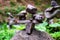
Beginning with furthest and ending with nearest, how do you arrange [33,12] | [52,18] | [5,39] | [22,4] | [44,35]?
[22,4]
[52,18]
[5,39]
[44,35]
[33,12]

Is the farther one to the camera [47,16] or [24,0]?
[24,0]

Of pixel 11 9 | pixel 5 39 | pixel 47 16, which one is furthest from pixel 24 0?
pixel 5 39

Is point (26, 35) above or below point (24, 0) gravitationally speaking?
above

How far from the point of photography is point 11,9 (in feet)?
38.9

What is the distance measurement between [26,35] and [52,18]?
3249mm

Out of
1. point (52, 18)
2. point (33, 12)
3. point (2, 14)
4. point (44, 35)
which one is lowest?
point (2, 14)

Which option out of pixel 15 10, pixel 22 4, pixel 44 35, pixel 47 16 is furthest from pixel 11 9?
pixel 44 35

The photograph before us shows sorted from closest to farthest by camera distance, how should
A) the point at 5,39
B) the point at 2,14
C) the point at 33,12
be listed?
1. the point at 33,12
2. the point at 5,39
3. the point at 2,14

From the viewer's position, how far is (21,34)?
245cm

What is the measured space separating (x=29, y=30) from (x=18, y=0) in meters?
11.2

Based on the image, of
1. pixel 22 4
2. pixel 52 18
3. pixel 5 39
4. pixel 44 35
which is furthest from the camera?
pixel 22 4

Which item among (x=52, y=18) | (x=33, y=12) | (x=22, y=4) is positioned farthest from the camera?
(x=22, y=4)

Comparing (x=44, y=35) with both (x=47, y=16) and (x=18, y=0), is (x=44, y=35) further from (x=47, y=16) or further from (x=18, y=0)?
(x=18, y=0)

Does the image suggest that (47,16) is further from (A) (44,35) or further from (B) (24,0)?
(B) (24,0)
